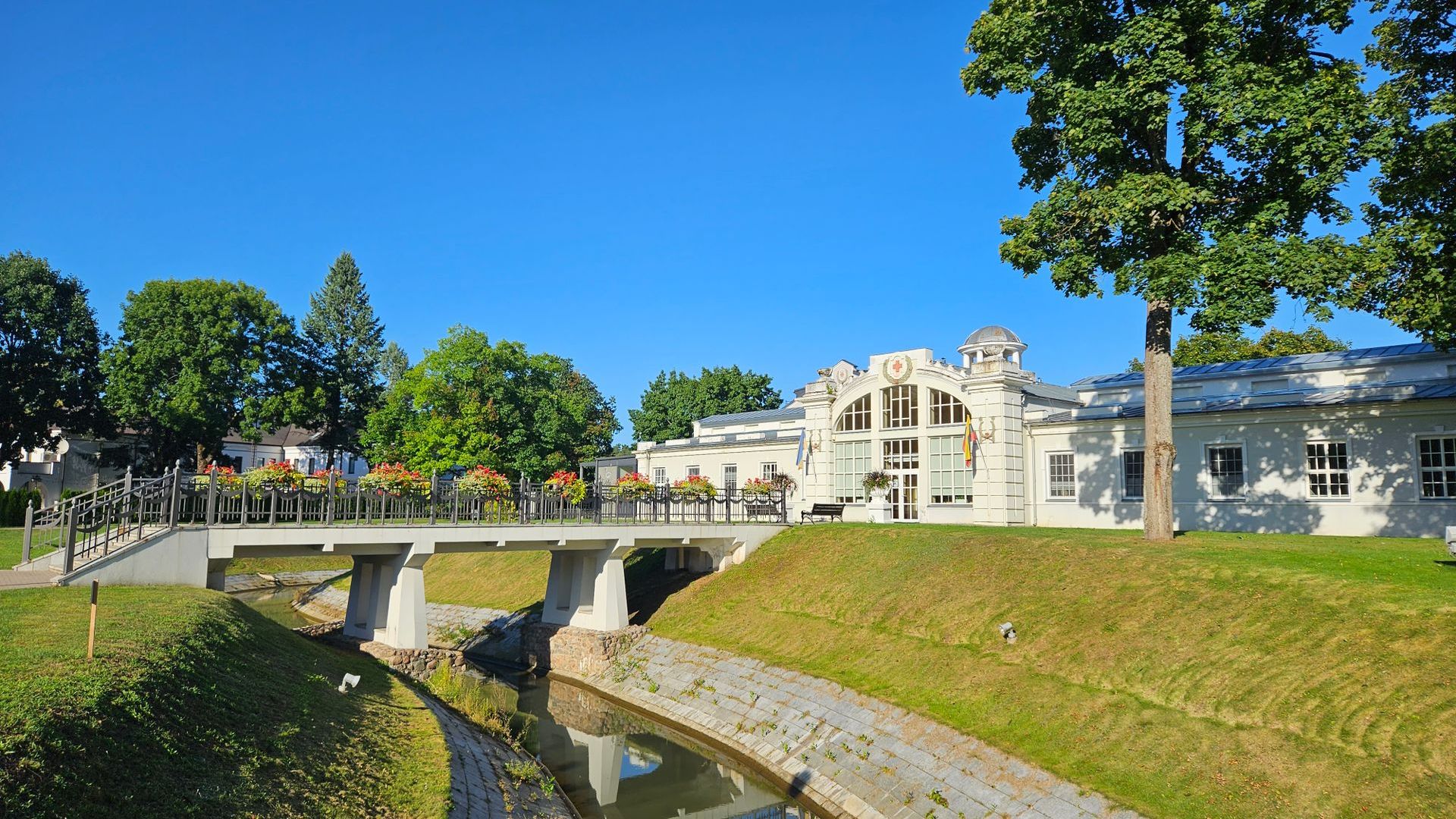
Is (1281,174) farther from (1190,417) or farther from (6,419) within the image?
(6,419)

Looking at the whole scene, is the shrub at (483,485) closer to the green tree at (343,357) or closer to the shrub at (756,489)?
the shrub at (756,489)

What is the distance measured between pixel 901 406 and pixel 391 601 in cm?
2209

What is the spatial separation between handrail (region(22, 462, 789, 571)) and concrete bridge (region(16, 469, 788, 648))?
0.16 ft

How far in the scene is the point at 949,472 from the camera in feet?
112

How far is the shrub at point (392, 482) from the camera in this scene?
21891 millimetres

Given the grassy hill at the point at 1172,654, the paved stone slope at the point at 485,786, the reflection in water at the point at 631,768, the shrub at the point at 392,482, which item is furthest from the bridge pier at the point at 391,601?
the grassy hill at the point at 1172,654

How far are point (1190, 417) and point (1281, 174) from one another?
10568mm

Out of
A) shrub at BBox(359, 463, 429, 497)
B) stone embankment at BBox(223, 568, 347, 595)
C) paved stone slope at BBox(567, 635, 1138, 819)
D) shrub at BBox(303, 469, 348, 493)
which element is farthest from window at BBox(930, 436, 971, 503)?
stone embankment at BBox(223, 568, 347, 595)

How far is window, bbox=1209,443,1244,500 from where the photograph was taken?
89.4 ft

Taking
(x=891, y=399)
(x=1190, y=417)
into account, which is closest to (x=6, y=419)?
(x=891, y=399)

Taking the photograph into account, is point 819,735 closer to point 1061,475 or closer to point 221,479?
point 221,479

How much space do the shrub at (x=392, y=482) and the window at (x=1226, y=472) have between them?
25094mm

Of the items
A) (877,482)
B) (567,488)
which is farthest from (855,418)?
(567,488)

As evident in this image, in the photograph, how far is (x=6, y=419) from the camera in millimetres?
43875
